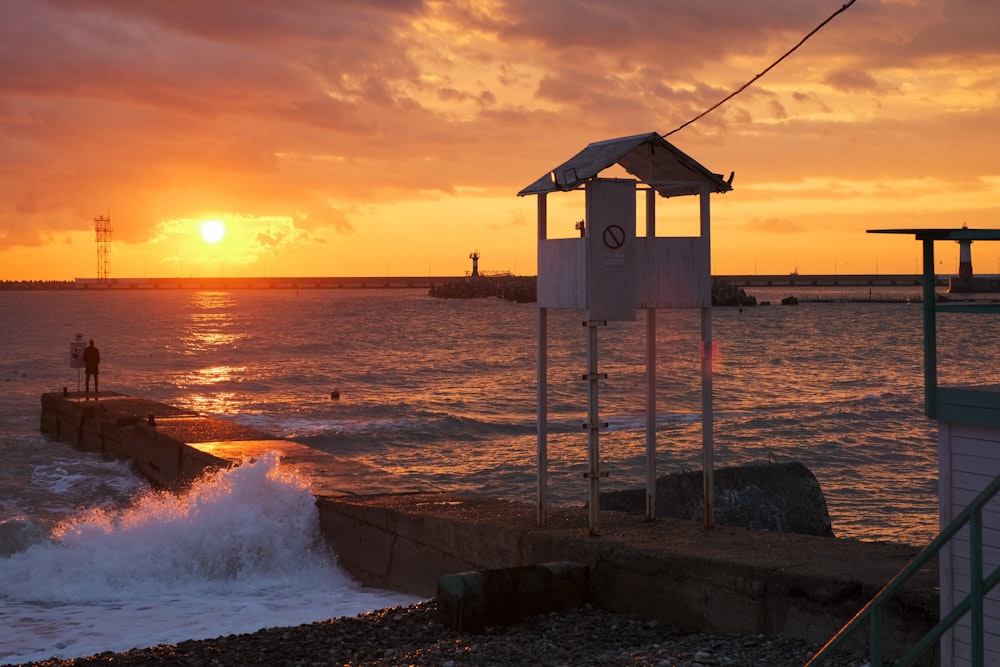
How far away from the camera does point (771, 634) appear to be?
8789 millimetres

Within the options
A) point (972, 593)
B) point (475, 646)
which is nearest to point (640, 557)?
point (475, 646)

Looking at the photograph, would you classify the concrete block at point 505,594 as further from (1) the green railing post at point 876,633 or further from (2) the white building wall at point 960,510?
(1) the green railing post at point 876,633

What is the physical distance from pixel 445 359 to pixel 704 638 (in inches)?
2265

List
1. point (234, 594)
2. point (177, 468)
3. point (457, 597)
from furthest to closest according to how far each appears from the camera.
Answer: point (177, 468), point (234, 594), point (457, 597)

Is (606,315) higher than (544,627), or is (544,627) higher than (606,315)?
(606,315)

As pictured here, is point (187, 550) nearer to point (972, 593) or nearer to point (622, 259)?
point (622, 259)

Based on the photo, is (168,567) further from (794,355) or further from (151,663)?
(794,355)

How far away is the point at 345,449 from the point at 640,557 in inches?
787

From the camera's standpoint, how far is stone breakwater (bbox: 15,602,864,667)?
849 cm

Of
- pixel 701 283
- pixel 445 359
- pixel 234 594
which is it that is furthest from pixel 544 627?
pixel 445 359

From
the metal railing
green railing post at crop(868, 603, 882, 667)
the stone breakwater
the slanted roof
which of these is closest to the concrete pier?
the stone breakwater

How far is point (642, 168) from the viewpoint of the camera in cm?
1149

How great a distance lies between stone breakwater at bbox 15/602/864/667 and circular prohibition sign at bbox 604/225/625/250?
11.8 feet

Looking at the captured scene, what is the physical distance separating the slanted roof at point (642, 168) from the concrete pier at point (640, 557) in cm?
362
